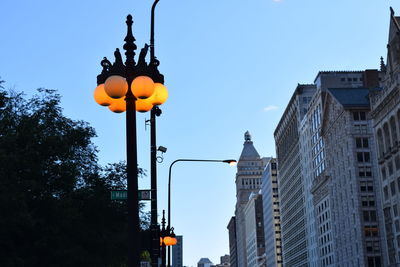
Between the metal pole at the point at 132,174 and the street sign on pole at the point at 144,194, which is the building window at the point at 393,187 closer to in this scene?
the street sign on pole at the point at 144,194

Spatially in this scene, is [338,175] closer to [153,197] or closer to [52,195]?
[52,195]

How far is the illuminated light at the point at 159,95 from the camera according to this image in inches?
503

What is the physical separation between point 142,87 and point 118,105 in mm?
861

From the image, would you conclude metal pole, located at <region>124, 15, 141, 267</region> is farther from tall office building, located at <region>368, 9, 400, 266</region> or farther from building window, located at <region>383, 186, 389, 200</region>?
building window, located at <region>383, 186, 389, 200</region>

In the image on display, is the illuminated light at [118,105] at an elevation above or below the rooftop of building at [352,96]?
below

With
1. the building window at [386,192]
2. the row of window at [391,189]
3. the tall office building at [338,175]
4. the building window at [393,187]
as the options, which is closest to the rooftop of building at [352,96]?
the tall office building at [338,175]

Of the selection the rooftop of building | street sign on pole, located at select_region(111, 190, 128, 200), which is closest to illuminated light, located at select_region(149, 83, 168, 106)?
street sign on pole, located at select_region(111, 190, 128, 200)

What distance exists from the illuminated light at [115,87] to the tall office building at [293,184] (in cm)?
14785

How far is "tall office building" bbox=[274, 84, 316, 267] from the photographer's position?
159750 millimetres

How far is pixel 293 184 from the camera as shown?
175 metres

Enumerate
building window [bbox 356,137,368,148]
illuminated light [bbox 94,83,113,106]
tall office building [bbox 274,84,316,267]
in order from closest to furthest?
illuminated light [bbox 94,83,113,106] → building window [bbox 356,137,368,148] → tall office building [bbox 274,84,316,267]

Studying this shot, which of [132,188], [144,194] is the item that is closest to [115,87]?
[132,188]

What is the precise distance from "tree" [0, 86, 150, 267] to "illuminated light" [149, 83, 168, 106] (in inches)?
748

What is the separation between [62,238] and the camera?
112ft
